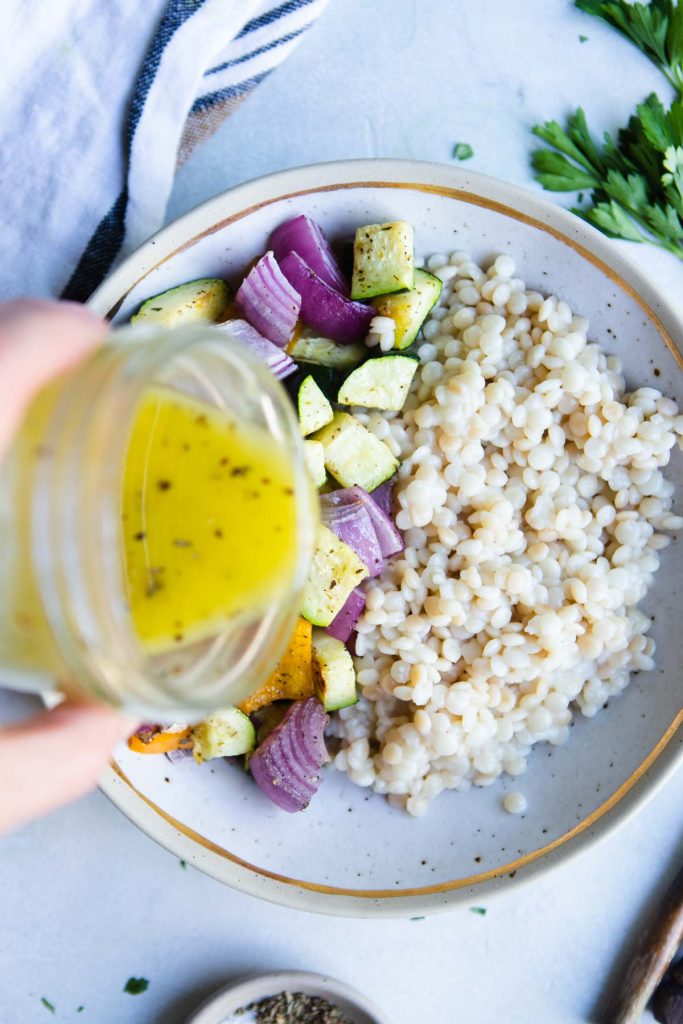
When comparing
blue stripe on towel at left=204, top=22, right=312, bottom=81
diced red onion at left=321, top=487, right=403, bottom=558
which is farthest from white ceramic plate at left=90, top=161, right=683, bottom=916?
diced red onion at left=321, top=487, right=403, bottom=558

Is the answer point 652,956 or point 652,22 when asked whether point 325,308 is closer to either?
point 652,22

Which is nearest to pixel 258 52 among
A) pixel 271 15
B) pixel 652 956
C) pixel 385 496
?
pixel 271 15

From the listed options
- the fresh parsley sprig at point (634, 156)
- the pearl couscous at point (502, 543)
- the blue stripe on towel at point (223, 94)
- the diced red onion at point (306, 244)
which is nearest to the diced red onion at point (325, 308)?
the diced red onion at point (306, 244)

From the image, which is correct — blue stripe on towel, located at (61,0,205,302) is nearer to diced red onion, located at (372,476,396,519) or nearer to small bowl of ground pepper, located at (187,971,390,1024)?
diced red onion, located at (372,476,396,519)

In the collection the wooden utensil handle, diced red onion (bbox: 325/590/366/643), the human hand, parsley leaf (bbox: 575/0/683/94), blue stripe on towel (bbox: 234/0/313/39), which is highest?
parsley leaf (bbox: 575/0/683/94)

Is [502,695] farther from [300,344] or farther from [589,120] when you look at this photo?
[589,120]

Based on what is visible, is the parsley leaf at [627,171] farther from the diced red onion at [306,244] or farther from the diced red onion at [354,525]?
the diced red onion at [354,525]
